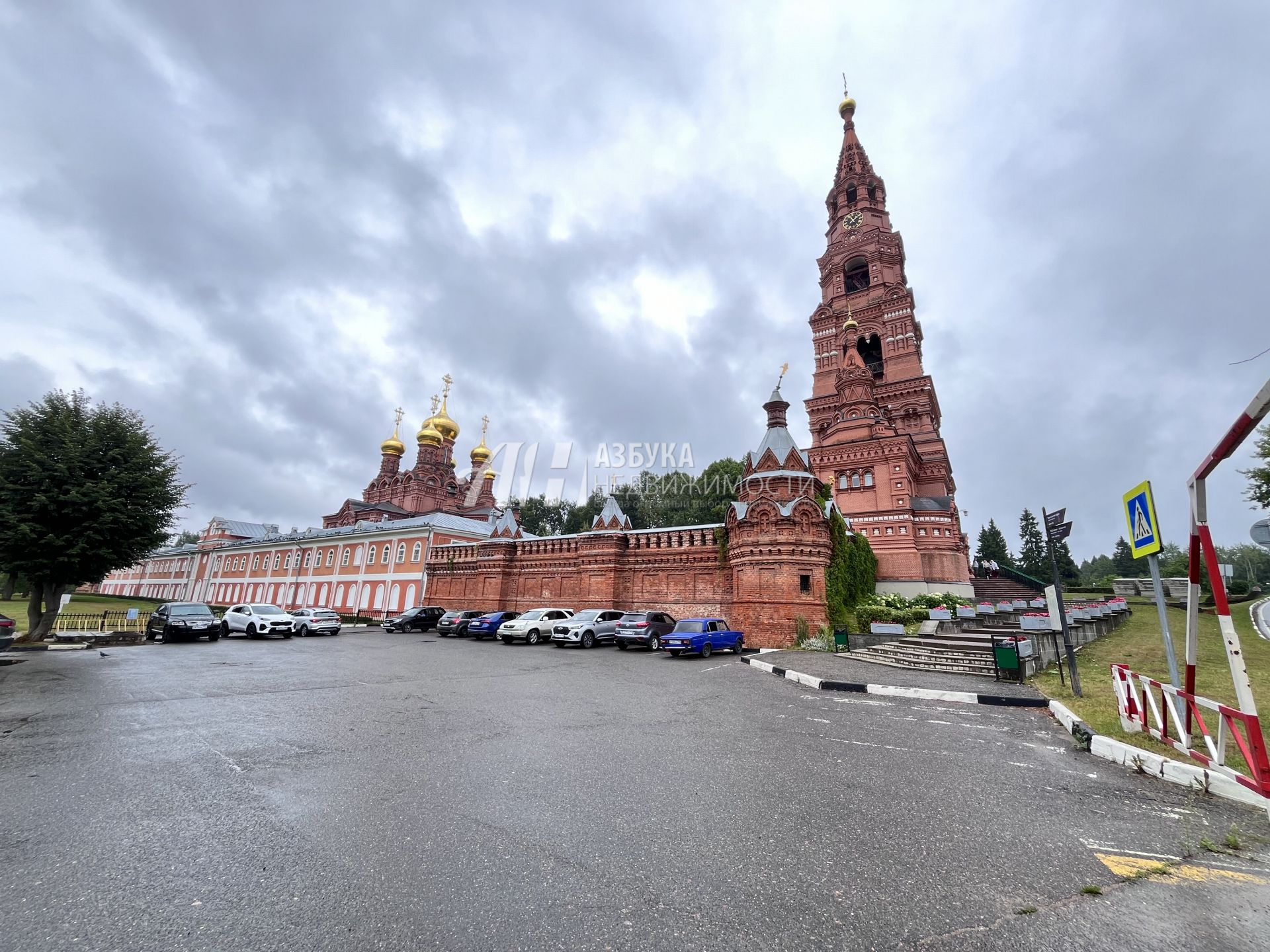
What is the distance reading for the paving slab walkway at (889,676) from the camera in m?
11.1

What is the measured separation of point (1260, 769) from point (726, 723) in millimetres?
5397

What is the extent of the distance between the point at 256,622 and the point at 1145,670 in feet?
99.8

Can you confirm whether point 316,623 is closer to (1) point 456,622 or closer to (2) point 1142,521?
(1) point 456,622

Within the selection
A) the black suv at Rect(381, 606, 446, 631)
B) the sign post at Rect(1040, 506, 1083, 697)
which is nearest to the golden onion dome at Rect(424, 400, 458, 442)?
the black suv at Rect(381, 606, 446, 631)

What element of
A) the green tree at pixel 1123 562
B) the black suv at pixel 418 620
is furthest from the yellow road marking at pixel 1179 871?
the green tree at pixel 1123 562

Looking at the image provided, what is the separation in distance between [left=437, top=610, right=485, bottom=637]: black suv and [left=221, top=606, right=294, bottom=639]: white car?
646 centimetres

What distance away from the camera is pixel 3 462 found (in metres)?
18.6

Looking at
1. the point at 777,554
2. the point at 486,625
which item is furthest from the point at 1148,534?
the point at 486,625

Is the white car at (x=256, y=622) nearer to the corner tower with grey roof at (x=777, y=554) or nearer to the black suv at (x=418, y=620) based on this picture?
the black suv at (x=418, y=620)

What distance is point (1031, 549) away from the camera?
69.2 m

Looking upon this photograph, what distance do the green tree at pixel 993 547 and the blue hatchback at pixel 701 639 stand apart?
5965 cm

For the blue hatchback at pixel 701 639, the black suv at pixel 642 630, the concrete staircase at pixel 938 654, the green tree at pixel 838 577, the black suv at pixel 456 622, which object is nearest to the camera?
the concrete staircase at pixel 938 654

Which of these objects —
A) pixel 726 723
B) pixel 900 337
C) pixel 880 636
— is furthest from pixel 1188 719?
pixel 900 337

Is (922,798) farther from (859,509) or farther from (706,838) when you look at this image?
(859,509)
